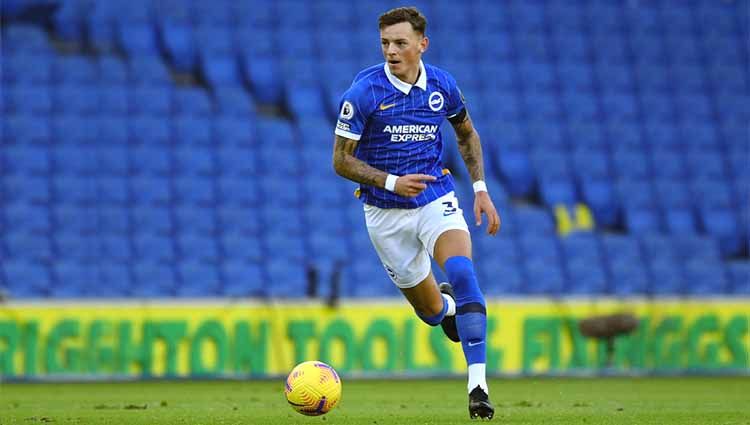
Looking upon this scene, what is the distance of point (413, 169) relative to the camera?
6855 mm

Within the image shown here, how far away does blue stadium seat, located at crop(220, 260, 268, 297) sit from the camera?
1407 centimetres

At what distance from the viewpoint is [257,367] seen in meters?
12.7

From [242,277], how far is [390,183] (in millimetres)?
8072

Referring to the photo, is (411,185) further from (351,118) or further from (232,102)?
(232,102)

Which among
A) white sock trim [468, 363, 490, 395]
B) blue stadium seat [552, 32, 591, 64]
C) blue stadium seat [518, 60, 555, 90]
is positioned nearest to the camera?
white sock trim [468, 363, 490, 395]

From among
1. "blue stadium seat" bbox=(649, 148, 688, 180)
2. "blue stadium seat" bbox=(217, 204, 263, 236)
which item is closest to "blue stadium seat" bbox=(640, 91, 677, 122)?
"blue stadium seat" bbox=(649, 148, 688, 180)

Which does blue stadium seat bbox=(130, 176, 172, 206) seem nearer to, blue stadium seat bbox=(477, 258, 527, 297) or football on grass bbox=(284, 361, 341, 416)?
blue stadium seat bbox=(477, 258, 527, 297)

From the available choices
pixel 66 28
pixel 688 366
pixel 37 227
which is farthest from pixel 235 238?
pixel 688 366

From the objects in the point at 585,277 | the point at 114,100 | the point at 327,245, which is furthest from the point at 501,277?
the point at 114,100

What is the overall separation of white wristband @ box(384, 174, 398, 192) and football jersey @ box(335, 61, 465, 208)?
1.18 feet

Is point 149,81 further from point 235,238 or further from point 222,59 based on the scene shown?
point 235,238

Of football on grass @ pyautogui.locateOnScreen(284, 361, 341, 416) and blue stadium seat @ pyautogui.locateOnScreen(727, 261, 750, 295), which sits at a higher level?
blue stadium seat @ pyautogui.locateOnScreen(727, 261, 750, 295)

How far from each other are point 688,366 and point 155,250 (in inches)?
243

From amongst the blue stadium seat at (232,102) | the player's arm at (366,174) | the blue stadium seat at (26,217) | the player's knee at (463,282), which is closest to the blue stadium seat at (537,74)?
the blue stadium seat at (232,102)
